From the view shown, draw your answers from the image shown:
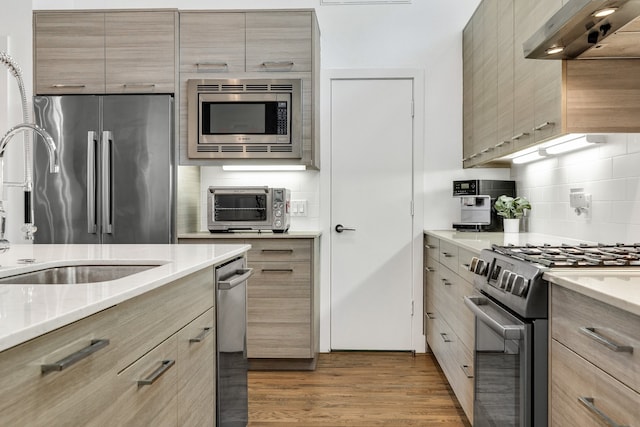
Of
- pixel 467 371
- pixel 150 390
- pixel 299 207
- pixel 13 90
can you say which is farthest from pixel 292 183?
pixel 150 390

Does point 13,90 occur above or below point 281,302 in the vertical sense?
above

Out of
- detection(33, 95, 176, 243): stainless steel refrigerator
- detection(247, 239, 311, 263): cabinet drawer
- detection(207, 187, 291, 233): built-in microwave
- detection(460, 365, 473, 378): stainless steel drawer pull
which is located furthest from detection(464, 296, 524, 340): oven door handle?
detection(33, 95, 176, 243): stainless steel refrigerator

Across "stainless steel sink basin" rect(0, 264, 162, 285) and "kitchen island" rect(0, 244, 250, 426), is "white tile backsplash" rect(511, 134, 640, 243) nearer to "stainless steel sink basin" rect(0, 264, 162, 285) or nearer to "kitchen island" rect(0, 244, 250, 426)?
"kitchen island" rect(0, 244, 250, 426)

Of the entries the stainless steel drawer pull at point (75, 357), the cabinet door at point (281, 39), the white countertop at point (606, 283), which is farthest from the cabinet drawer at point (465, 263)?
the stainless steel drawer pull at point (75, 357)

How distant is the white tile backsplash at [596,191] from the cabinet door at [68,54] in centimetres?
298

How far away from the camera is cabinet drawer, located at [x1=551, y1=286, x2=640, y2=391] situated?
1.11 metres

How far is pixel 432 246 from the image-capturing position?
370 cm

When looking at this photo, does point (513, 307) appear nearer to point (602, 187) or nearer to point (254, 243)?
point (602, 187)

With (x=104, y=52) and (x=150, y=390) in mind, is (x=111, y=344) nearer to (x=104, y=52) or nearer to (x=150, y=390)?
(x=150, y=390)

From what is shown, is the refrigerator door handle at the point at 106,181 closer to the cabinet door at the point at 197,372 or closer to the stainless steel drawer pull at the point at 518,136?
the cabinet door at the point at 197,372

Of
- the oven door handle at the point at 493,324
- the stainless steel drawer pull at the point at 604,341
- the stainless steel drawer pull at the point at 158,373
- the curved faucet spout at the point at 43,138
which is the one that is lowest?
the stainless steel drawer pull at the point at 158,373

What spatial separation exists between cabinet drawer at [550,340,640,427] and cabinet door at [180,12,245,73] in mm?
2775

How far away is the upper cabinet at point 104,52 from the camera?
3541mm

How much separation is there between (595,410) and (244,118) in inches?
112
